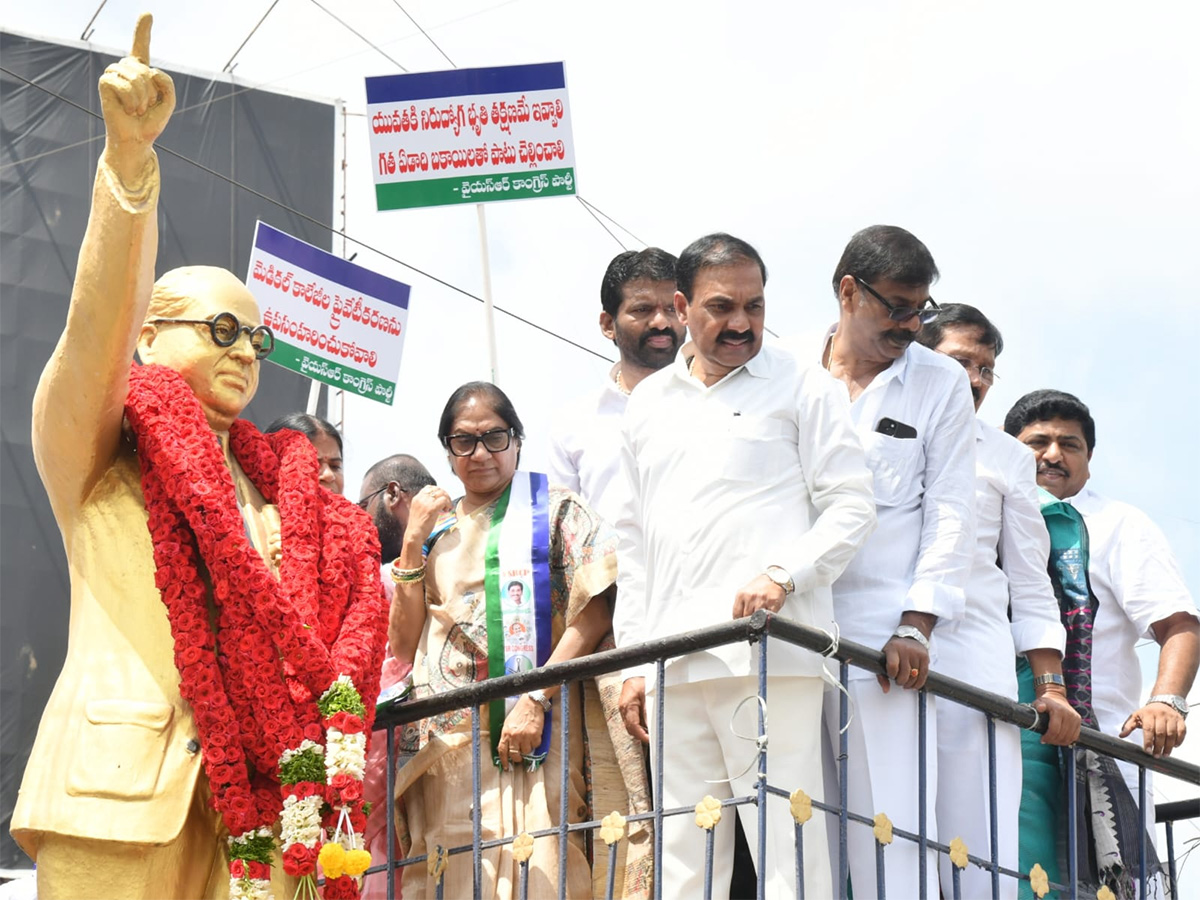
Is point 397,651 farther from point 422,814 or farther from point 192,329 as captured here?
point 192,329

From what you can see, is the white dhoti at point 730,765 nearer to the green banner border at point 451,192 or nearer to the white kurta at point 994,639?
the white kurta at point 994,639

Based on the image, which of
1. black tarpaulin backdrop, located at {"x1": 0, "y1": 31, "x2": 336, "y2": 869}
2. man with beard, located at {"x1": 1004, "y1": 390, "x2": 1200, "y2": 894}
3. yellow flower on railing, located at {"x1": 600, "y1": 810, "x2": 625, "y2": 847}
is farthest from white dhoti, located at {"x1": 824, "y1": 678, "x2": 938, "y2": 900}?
black tarpaulin backdrop, located at {"x1": 0, "y1": 31, "x2": 336, "y2": 869}

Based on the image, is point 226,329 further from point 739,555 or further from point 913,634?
point 913,634

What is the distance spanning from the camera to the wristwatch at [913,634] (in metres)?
5.03

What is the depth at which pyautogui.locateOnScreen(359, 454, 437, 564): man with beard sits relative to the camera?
23.0 ft

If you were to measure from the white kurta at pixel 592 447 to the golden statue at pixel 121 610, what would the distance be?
5.58 feet

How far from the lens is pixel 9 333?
76.8ft

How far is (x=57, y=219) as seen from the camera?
80.7ft

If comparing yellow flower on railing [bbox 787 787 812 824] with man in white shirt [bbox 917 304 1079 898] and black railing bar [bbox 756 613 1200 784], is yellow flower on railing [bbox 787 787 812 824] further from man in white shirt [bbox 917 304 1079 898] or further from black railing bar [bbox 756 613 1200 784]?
man in white shirt [bbox 917 304 1079 898]

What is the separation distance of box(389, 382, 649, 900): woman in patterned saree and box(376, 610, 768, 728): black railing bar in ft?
0.58

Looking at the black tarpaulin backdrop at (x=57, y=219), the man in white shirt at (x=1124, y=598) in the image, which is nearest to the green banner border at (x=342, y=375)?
the man in white shirt at (x=1124, y=598)

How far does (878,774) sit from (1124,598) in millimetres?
1451

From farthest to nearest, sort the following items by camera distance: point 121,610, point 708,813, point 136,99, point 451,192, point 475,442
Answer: point 451,192 → point 475,442 → point 121,610 → point 708,813 → point 136,99

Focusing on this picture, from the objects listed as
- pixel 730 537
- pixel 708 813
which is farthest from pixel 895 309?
pixel 708 813
